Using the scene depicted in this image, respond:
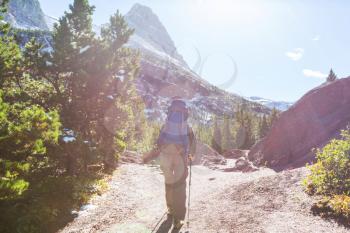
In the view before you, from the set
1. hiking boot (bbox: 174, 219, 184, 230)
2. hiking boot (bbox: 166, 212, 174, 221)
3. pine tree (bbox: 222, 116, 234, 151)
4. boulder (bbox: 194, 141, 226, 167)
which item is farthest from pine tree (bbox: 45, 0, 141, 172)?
pine tree (bbox: 222, 116, 234, 151)

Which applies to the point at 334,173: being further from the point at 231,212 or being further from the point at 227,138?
the point at 227,138

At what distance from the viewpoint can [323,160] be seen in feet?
34.7

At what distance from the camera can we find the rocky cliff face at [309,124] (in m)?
23.9

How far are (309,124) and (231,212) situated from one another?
18.3 metres

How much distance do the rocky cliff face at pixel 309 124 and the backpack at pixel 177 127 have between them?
52.3ft

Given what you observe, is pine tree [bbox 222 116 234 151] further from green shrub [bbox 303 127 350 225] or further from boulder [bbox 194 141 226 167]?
green shrub [bbox 303 127 350 225]

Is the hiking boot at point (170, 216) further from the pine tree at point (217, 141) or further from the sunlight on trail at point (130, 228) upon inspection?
the pine tree at point (217, 141)

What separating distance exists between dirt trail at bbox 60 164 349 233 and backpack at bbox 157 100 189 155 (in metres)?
2.12

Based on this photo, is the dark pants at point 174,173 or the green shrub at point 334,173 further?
the green shrub at point 334,173

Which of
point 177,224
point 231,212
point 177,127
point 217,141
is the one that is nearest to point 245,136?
point 217,141

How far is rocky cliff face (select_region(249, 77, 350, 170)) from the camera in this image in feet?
78.4

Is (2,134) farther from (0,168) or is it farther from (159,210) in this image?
(159,210)

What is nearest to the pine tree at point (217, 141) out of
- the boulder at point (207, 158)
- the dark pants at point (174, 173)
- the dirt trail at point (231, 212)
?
the boulder at point (207, 158)

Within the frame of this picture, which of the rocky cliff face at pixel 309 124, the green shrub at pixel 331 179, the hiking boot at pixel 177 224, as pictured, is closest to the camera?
the hiking boot at pixel 177 224
